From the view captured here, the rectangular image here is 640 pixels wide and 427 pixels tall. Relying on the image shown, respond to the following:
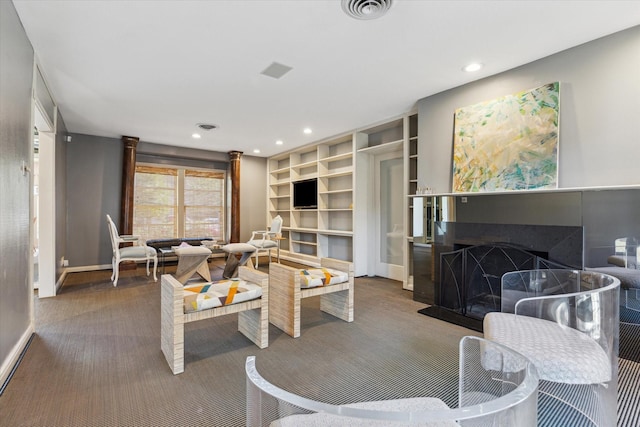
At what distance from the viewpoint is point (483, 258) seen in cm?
308

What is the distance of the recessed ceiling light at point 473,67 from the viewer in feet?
9.32

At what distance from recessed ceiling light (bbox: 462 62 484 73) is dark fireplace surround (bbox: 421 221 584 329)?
4.91 feet

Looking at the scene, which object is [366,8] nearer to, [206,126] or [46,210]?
[206,126]

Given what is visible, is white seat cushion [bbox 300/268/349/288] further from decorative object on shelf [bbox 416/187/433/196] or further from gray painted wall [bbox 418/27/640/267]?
gray painted wall [bbox 418/27/640/267]

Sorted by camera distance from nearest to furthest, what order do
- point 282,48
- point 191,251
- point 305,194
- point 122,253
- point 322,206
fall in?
point 282,48
point 191,251
point 122,253
point 322,206
point 305,194

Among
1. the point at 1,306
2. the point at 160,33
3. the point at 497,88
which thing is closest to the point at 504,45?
the point at 497,88

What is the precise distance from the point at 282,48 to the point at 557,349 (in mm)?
2734

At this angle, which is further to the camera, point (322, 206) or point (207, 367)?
point (322, 206)

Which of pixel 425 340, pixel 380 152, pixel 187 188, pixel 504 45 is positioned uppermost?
pixel 504 45

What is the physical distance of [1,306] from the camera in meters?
1.91

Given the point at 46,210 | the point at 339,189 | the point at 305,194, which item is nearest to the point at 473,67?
the point at 339,189

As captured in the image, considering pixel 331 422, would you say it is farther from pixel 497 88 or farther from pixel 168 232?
pixel 168 232

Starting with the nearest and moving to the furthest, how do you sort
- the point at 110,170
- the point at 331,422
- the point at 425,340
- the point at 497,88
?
1. the point at 331,422
2. the point at 425,340
3. the point at 497,88
4. the point at 110,170

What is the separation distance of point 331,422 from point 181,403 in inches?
57.9
